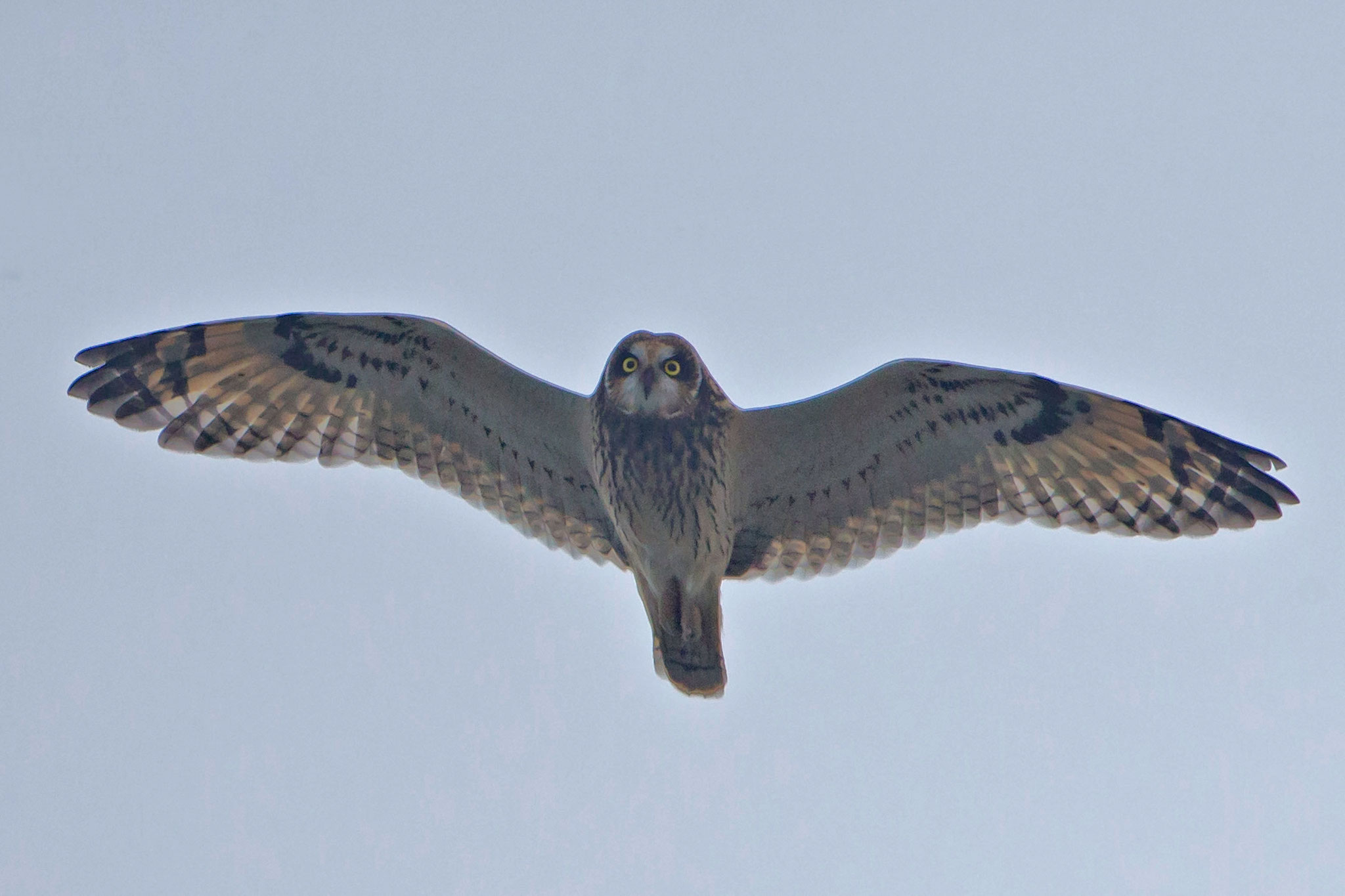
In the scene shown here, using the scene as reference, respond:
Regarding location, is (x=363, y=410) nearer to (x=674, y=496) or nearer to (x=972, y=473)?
(x=674, y=496)

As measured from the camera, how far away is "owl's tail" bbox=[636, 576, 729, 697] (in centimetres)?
677

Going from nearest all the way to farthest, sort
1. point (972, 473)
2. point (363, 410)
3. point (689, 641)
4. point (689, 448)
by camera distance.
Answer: point (689, 448), point (689, 641), point (972, 473), point (363, 410)

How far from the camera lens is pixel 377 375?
7.00 meters

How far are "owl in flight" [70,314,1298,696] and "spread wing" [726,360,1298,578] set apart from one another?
10 mm

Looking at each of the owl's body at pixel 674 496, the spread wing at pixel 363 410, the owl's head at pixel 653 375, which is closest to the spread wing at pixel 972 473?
the owl's body at pixel 674 496

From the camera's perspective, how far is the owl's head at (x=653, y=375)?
6352 millimetres

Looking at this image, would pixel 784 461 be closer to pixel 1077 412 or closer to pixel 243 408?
pixel 1077 412

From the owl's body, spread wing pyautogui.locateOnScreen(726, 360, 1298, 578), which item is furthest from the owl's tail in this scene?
spread wing pyautogui.locateOnScreen(726, 360, 1298, 578)

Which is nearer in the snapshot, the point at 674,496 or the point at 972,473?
the point at 674,496

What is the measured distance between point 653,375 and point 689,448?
0.45m

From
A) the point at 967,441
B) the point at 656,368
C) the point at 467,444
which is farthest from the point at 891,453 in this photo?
the point at 467,444

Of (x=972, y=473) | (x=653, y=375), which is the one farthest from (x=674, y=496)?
(x=972, y=473)

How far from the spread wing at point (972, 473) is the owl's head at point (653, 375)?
0.43 metres

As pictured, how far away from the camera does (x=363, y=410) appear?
7098 millimetres
